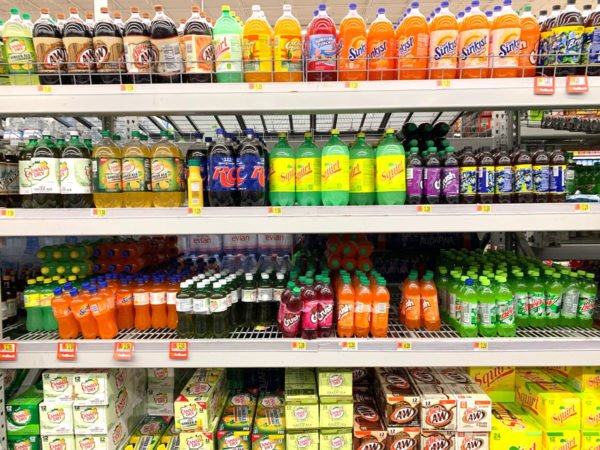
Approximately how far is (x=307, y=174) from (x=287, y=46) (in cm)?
59

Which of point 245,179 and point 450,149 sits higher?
point 450,149

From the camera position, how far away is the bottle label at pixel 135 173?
6.10 feet

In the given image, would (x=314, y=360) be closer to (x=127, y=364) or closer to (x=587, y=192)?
(x=127, y=364)

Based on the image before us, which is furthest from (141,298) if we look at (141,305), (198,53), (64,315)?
(198,53)

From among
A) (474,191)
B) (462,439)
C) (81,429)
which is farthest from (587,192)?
(81,429)

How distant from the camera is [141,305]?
6.40 feet

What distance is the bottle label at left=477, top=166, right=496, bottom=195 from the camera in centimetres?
A: 181

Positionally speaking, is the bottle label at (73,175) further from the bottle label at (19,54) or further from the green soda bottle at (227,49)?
the green soda bottle at (227,49)

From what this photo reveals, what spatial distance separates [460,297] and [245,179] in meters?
1.21

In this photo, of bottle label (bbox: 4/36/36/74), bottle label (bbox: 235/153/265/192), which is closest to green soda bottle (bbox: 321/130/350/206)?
bottle label (bbox: 235/153/265/192)

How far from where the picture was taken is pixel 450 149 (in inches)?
76.4

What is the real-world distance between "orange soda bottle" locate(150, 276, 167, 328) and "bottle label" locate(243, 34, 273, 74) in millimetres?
1158

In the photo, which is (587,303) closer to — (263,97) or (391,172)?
(391,172)

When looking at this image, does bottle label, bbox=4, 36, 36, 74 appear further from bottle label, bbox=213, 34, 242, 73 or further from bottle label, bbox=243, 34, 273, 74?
bottle label, bbox=243, 34, 273, 74
